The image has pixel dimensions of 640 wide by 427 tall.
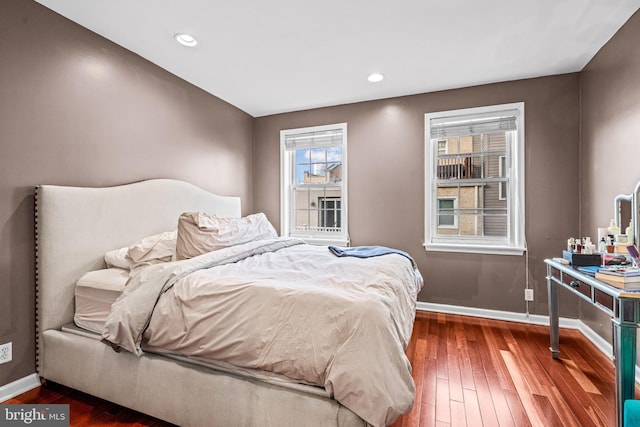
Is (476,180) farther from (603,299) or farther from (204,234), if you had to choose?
(204,234)

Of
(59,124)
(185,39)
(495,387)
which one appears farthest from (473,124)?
(59,124)

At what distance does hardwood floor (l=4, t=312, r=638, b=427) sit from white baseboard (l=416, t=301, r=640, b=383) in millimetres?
83

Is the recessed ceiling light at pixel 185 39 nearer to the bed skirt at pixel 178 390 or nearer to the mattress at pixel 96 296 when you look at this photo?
the mattress at pixel 96 296

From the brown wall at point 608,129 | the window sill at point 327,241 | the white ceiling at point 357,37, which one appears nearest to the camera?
the white ceiling at point 357,37

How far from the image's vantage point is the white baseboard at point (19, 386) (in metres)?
1.87

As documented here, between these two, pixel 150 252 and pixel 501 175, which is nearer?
pixel 150 252

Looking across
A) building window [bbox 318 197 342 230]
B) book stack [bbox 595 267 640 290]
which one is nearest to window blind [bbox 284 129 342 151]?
building window [bbox 318 197 342 230]

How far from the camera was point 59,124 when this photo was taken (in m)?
2.13

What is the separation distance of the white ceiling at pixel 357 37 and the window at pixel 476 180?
43 centimetres

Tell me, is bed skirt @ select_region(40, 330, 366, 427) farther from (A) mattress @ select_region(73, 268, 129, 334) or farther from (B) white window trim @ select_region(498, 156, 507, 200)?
(B) white window trim @ select_region(498, 156, 507, 200)

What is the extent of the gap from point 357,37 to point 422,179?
175 centimetres

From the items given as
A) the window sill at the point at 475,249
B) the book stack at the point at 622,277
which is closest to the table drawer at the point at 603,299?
the book stack at the point at 622,277

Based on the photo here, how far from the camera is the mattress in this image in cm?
195

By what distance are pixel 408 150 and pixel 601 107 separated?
169cm
